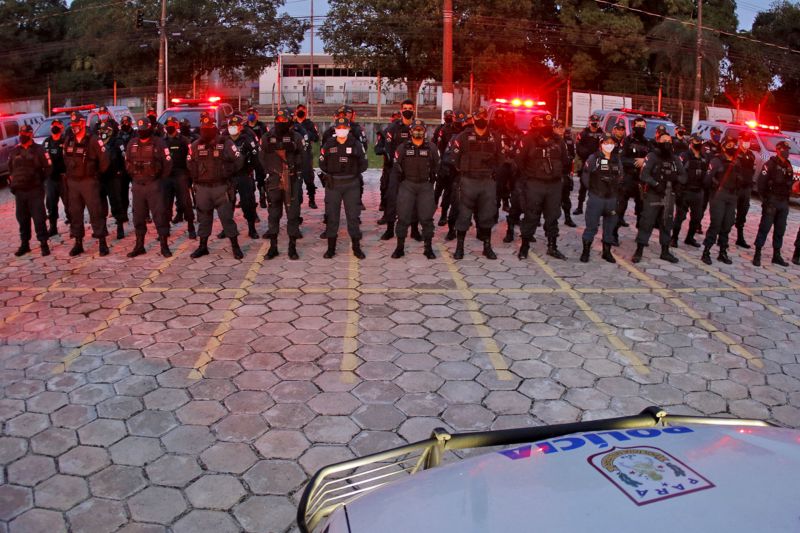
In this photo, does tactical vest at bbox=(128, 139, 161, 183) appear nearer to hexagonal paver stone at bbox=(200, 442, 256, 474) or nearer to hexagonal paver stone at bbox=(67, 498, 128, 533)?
hexagonal paver stone at bbox=(200, 442, 256, 474)

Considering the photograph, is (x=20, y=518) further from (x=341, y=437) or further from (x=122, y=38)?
(x=122, y=38)

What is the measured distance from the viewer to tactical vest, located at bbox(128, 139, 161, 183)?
8859 mm

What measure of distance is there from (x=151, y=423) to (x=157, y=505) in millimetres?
1017

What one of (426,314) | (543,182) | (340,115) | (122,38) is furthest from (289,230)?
(122,38)

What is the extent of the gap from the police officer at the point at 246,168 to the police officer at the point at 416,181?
2381 mm

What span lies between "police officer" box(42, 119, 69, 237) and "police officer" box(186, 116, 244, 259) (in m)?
2.10

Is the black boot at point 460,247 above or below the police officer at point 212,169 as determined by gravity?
below

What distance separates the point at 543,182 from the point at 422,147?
5.56 feet

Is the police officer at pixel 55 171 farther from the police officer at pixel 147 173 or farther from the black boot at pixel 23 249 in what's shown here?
the police officer at pixel 147 173

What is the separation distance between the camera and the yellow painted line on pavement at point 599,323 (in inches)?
240

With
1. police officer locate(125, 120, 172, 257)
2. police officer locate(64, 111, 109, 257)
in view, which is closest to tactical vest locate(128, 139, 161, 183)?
police officer locate(125, 120, 172, 257)

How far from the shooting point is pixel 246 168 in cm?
1010

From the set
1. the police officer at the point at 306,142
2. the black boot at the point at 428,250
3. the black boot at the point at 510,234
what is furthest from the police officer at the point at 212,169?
the black boot at the point at 510,234

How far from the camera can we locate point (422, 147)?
885 cm
